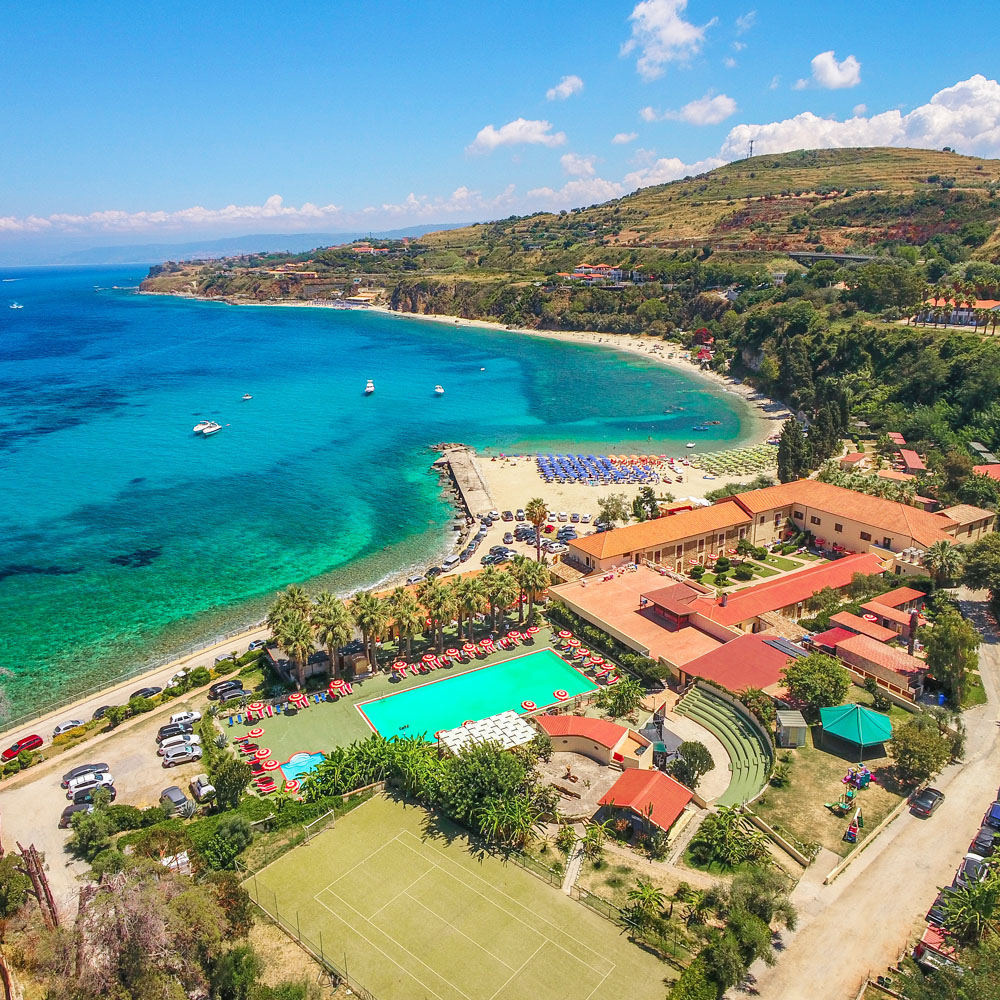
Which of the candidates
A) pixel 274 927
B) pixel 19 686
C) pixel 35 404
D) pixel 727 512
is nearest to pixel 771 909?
pixel 274 927

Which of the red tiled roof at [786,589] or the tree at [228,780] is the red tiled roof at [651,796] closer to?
the red tiled roof at [786,589]

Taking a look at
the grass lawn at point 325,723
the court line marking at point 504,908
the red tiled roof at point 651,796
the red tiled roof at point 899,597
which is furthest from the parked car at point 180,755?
the red tiled roof at point 899,597

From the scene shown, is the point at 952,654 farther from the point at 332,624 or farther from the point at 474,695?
the point at 332,624

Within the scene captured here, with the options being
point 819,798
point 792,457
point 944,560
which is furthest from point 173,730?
point 792,457

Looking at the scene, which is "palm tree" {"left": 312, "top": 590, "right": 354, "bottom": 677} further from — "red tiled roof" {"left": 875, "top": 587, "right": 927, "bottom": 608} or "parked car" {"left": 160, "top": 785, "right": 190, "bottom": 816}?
"red tiled roof" {"left": 875, "top": 587, "right": 927, "bottom": 608}

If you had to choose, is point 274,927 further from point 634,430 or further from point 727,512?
point 634,430
